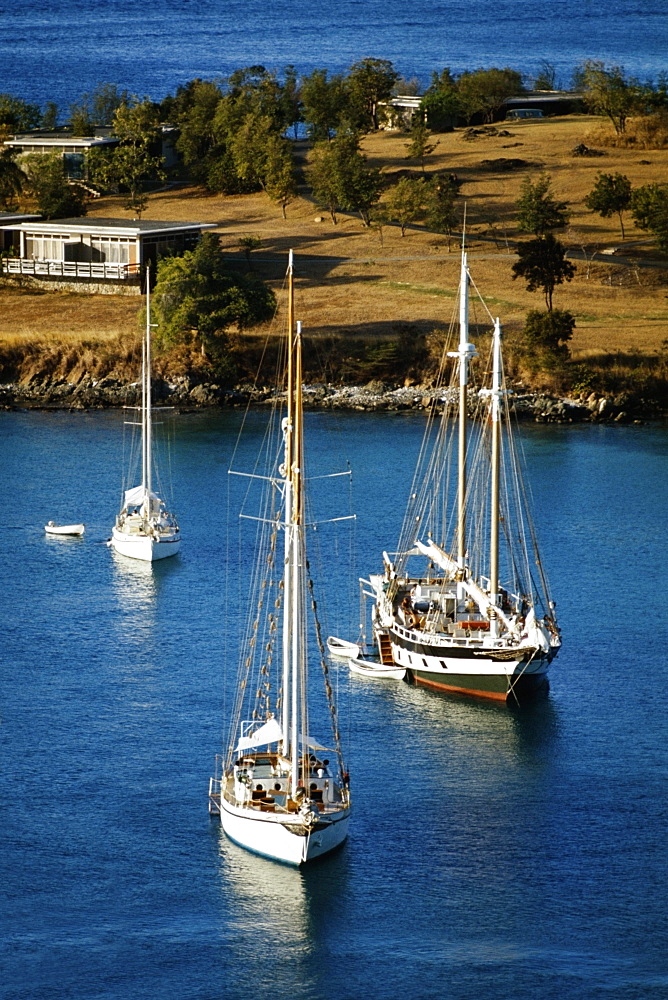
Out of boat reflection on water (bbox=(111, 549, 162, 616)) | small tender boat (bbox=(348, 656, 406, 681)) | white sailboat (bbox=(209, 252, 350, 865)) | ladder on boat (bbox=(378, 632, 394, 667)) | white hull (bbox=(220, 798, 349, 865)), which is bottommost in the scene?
boat reflection on water (bbox=(111, 549, 162, 616))

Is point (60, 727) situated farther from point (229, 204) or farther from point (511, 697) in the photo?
point (229, 204)

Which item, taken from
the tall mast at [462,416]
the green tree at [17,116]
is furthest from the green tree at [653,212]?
the green tree at [17,116]

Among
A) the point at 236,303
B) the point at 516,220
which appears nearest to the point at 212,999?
the point at 236,303

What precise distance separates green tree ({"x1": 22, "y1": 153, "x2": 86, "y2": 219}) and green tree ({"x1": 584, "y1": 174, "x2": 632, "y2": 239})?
36.0m

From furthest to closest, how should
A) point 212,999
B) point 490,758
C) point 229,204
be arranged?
point 229,204 → point 490,758 → point 212,999

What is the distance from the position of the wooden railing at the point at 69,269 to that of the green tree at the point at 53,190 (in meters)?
5.78

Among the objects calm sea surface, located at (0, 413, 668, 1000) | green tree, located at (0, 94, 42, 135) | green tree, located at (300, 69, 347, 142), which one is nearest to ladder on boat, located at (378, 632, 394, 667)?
calm sea surface, located at (0, 413, 668, 1000)

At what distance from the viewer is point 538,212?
375ft

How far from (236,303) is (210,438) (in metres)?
11.6

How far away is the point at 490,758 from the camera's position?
2063 inches

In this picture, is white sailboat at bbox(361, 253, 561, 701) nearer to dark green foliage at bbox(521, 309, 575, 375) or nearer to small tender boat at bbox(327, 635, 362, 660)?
small tender boat at bbox(327, 635, 362, 660)

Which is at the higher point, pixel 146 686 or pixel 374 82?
pixel 374 82

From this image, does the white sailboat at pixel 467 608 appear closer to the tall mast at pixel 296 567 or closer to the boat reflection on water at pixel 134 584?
the boat reflection on water at pixel 134 584

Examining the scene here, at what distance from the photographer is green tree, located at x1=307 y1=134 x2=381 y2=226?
4749 inches
